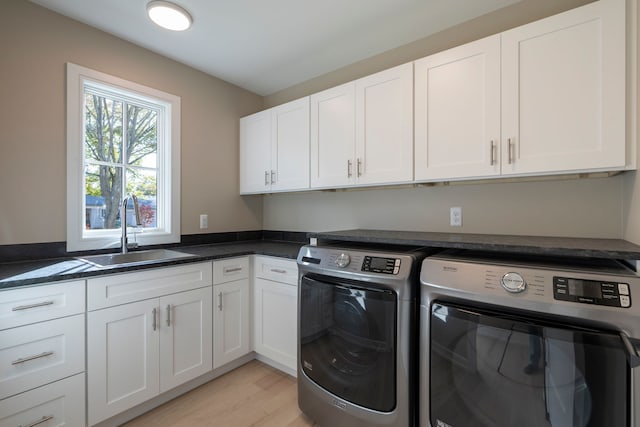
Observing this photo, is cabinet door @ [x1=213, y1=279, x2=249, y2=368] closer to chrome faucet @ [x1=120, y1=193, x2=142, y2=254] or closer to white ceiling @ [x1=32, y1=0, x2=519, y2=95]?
chrome faucet @ [x1=120, y1=193, x2=142, y2=254]

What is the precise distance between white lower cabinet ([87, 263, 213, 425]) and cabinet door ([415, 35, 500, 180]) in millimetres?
1706

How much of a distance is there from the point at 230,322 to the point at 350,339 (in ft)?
3.54

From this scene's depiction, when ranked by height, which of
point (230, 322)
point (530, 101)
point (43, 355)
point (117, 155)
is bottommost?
point (230, 322)

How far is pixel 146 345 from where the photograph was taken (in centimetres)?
171

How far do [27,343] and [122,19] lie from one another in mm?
1946

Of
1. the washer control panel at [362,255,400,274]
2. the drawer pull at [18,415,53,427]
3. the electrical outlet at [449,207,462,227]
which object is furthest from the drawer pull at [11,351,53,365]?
the electrical outlet at [449,207,462,227]

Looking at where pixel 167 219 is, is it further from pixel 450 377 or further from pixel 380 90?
pixel 450 377

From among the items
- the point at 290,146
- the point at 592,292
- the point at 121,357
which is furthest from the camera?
the point at 290,146

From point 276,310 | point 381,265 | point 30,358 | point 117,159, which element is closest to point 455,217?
point 381,265

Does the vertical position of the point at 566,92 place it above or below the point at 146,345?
above

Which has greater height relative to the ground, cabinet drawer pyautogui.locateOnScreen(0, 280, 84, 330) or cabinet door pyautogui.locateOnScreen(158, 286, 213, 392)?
cabinet drawer pyautogui.locateOnScreen(0, 280, 84, 330)

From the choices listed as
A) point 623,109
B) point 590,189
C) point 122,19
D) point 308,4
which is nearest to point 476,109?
point 623,109

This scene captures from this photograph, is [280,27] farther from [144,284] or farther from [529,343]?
[529,343]

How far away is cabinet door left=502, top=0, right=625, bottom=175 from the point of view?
4.07 ft
